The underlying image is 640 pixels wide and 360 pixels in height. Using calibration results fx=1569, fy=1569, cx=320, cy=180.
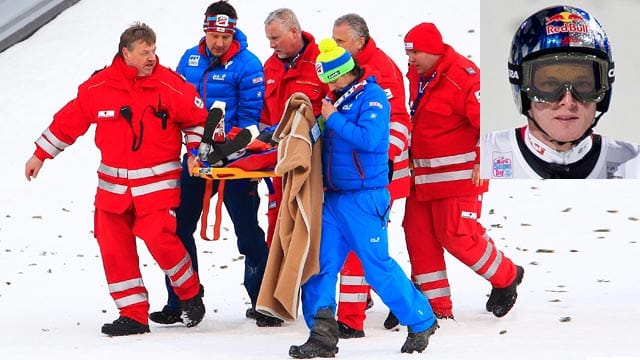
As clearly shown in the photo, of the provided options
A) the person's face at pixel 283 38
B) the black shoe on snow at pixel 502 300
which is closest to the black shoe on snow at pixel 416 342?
the black shoe on snow at pixel 502 300

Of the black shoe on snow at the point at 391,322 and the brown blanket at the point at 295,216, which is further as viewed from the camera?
the black shoe on snow at the point at 391,322

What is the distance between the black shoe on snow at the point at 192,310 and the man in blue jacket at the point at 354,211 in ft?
3.90

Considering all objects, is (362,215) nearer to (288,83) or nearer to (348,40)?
(348,40)

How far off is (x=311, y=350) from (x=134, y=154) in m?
1.65

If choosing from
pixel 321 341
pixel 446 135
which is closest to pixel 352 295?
pixel 321 341

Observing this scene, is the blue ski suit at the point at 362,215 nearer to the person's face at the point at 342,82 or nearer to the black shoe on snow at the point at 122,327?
the person's face at the point at 342,82

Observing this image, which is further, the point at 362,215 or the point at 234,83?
the point at 234,83

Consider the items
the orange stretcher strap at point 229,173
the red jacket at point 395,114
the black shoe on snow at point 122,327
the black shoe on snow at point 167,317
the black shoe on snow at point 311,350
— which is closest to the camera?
the black shoe on snow at point 311,350

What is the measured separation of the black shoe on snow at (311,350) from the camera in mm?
7656

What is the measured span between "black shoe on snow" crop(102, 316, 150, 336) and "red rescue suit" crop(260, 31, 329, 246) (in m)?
1.05

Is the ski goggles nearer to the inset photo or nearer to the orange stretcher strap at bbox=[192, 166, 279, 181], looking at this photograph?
the inset photo

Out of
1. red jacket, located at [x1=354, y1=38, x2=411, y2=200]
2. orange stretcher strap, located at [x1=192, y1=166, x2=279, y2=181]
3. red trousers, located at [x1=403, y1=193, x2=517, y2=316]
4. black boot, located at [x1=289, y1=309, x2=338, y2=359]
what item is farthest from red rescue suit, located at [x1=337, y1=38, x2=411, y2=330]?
black boot, located at [x1=289, y1=309, x2=338, y2=359]

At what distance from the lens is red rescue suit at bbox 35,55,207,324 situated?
857cm

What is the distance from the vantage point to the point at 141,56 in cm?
853
